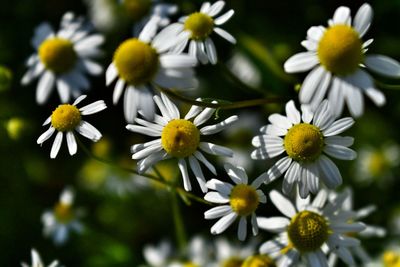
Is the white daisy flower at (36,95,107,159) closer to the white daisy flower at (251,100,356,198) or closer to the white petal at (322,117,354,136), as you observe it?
the white daisy flower at (251,100,356,198)

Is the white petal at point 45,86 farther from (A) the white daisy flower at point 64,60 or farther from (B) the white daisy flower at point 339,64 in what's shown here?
(B) the white daisy flower at point 339,64

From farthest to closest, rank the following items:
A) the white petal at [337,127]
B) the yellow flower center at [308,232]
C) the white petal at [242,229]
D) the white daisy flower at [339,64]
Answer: the yellow flower center at [308,232] → the white petal at [242,229] → the white petal at [337,127] → the white daisy flower at [339,64]

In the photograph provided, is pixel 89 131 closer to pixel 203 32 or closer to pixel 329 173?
pixel 203 32

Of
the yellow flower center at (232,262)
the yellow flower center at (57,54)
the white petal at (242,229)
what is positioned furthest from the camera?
the yellow flower center at (57,54)

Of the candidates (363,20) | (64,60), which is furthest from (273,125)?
(64,60)

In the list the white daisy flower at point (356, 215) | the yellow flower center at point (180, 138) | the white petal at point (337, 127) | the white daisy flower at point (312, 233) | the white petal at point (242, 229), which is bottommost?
the white daisy flower at point (356, 215)

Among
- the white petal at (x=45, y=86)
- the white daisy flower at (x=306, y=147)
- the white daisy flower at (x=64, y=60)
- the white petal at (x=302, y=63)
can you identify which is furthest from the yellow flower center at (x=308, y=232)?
the white petal at (x=45, y=86)

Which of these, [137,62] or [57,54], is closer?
[137,62]
